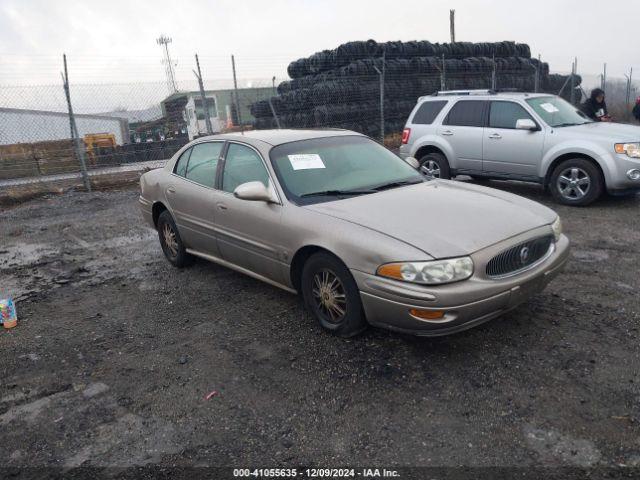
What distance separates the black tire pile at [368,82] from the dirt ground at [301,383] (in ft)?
33.2

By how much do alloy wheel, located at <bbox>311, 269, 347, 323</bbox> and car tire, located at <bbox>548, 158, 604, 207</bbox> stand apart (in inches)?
207

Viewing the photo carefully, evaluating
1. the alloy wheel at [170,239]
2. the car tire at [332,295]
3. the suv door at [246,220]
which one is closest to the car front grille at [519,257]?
the car tire at [332,295]

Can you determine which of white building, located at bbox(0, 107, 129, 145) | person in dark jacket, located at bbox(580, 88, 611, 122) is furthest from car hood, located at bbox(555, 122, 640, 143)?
→ white building, located at bbox(0, 107, 129, 145)

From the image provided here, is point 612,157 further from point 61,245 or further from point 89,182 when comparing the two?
point 89,182

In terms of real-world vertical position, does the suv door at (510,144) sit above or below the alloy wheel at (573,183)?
above

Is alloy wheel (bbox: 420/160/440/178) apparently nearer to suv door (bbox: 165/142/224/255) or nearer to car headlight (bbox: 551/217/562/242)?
suv door (bbox: 165/142/224/255)

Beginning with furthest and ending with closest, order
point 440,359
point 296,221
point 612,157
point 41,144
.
Answer: point 41,144 → point 612,157 → point 296,221 → point 440,359

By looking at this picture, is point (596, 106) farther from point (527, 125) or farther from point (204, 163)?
point (204, 163)

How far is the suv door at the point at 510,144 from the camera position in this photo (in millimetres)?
7469

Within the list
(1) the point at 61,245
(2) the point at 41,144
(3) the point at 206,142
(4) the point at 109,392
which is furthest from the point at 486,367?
(2) the point at 41,144

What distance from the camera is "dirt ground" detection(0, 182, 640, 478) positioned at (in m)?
2.59

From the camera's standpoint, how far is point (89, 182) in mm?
11297

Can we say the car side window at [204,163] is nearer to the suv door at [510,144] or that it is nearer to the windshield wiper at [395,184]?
the windshield wiper at [395,184]

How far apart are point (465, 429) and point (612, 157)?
224 inches
